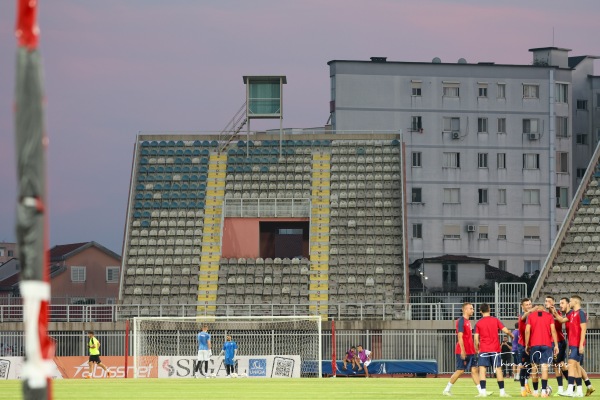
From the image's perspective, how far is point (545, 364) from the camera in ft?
78.5

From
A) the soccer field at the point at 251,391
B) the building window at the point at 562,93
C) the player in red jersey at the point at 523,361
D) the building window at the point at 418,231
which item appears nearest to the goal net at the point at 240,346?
the soccer field at the point at 251,391

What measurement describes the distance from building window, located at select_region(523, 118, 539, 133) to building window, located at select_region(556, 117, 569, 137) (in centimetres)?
174

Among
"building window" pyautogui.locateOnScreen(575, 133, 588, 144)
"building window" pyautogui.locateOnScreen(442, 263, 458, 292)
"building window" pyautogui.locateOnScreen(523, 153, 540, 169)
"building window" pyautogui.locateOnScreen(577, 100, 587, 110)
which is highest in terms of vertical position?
"building window" pyautogui.locateOnScreen(577, 100, 587, 110)

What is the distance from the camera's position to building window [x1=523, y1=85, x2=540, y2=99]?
284 ft

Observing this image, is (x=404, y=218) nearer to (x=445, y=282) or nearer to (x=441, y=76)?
(x=445, y=282)

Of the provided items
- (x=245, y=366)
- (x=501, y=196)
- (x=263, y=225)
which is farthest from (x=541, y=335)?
(x=501, y=196)

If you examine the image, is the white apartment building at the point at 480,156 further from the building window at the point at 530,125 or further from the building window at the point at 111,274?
the building window at the point at 111,274

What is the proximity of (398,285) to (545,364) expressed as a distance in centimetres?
3237

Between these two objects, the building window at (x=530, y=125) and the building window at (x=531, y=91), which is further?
the building window at (x=531, y=91)

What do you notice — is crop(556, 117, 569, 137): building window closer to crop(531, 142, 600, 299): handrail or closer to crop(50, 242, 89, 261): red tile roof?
crop(531, 142, 600, 299): handrail

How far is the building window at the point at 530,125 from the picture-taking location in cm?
8625

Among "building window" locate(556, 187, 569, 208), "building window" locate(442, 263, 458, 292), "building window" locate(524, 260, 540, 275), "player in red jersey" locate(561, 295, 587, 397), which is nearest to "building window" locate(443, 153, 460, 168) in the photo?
"building window" locate(556, 187, 569, 208)

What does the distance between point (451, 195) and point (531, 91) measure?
893 cm

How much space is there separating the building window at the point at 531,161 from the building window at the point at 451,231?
245 inches
